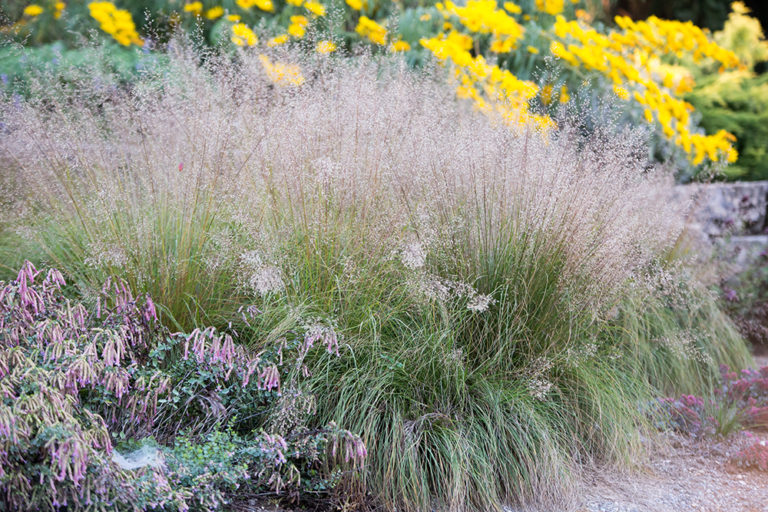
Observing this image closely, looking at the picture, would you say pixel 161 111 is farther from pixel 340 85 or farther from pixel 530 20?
pixel 530 20

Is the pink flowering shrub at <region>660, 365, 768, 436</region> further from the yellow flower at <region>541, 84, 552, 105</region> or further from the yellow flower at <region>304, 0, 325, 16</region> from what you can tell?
the yellow flower at <region>304, 0, 325, 16</region>

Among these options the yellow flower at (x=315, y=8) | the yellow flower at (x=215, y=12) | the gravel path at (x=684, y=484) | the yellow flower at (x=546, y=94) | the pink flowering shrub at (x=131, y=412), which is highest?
the yellow flower at (x=315, y=8)

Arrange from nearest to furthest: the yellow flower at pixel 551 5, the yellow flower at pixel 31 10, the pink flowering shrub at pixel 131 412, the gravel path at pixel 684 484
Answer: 1. the pink flowering shrub at pixel 131 412
2. the gravel path at pixel 684 484
3. the yellow flower at pixel 31 10
4. the yellow flower at pixel 551 5

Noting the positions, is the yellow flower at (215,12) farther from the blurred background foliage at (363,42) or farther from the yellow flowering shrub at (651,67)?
the yellow flowering shrub at (651,67)

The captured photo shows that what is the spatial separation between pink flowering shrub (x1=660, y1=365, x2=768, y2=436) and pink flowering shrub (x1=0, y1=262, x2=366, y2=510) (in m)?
1.77

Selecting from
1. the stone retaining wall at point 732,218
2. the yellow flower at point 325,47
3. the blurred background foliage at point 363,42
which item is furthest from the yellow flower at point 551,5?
the yellow flower at point 325,47

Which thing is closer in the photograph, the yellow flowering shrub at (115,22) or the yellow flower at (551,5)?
the yellow flowering shrub at (115,22)

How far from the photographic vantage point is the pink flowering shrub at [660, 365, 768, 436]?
3336 mm

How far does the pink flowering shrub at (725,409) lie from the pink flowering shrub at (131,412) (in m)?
1.77

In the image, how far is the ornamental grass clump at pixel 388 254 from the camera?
8.54 feet

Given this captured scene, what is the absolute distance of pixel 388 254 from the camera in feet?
9.64

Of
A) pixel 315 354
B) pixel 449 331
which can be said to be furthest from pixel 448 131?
pixel 315 354

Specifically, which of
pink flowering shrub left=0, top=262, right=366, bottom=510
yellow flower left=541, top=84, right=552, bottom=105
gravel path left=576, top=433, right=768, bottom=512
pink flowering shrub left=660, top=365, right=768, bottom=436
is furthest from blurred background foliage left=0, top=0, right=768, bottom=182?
gravel path left=576, top=433, right=768, bottom=512

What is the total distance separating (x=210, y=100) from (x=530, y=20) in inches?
152
